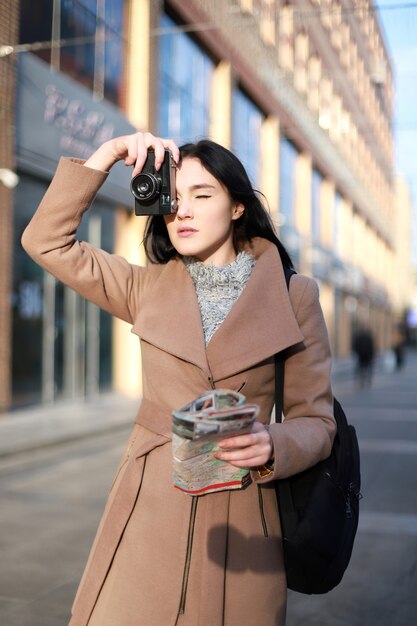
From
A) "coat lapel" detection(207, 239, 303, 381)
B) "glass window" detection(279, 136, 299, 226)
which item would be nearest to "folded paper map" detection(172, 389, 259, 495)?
"coat lapel" detection(207, 239, 303, 381)

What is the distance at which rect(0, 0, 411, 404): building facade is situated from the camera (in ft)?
45.1

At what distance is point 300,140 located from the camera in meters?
31.1

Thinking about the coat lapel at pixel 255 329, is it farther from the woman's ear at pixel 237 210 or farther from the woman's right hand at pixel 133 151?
the woman's right hand at pixel 133 151

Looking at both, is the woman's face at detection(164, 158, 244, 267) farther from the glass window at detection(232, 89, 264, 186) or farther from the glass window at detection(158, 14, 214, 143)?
the glass window at detection(232, 89, 264, 186)

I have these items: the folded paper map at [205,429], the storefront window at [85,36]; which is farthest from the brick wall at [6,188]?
the folded paper map at [205,429]

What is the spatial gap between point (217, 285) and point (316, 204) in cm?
3475

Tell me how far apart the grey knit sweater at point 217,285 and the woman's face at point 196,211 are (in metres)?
0.06

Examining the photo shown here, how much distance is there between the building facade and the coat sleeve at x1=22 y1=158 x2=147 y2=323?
44cm

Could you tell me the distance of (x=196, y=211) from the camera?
1.99 metres

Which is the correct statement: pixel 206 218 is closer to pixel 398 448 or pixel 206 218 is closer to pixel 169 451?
pixel 169 451

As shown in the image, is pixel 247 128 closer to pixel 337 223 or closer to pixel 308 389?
pixel 337 223

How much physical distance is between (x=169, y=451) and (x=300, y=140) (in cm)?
3036

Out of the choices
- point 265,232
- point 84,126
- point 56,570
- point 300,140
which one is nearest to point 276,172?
point 300,140

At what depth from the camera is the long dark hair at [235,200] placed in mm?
2012
